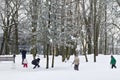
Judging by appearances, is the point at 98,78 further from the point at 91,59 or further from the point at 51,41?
the point at 91,59

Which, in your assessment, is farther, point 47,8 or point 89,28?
point 89,28

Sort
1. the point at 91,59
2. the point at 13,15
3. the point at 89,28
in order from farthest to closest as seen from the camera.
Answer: the point at 89,28, the point at 13,15, the point at 91,59

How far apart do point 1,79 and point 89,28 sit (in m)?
35.1

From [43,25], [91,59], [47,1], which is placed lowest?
[91,59]

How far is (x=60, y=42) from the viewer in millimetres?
→ 32062

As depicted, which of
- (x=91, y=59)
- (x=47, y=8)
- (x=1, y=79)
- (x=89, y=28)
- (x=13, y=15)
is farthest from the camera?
(x=89, y=28)

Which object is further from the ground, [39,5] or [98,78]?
[39,5]

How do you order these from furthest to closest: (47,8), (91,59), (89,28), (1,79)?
(89,28), (91,59), (47,8), (1,79)

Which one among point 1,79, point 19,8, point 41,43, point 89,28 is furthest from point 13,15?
point 1,79

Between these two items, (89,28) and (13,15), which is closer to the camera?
(13,15)

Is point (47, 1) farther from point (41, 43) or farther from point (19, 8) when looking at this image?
point (19, 8)

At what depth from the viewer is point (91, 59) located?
45.5m

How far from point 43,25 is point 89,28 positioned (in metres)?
24.4

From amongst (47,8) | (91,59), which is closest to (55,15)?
(47,8)
